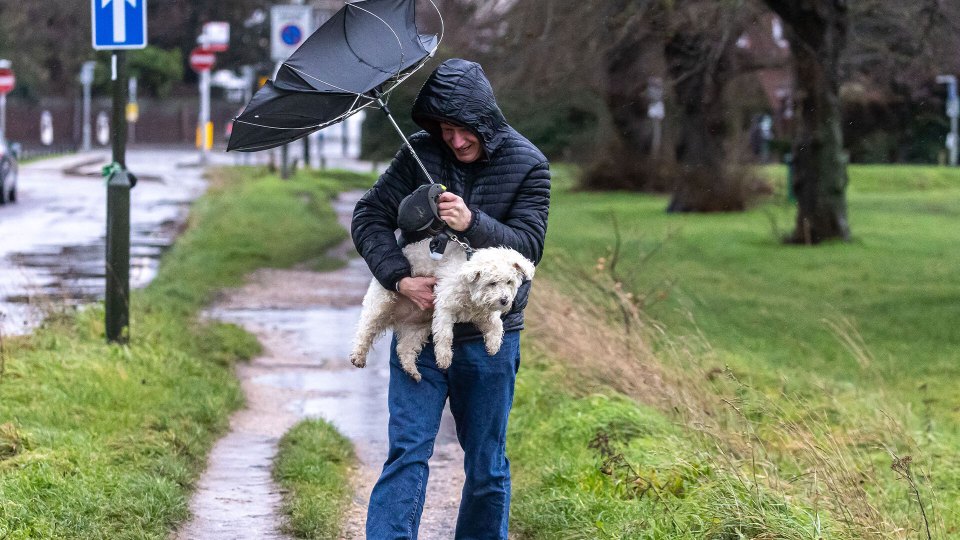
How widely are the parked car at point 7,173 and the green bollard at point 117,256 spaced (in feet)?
54.9

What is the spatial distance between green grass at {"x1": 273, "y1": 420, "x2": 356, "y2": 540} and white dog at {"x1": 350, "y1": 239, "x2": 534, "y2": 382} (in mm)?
1251

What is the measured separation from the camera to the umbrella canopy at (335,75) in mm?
4793

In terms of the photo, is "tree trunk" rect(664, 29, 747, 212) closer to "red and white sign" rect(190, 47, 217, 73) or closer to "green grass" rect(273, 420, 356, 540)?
"red and white sign" rect(190, 47, 217, 73)

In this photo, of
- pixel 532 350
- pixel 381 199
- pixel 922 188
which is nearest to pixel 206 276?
pixel 532 350

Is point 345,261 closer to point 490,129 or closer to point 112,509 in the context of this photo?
point 112,509

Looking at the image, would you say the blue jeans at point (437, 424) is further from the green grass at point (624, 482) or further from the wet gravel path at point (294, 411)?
the wet gravel path at point (294, 411)

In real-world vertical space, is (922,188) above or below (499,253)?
below

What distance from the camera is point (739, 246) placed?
73.5 feet

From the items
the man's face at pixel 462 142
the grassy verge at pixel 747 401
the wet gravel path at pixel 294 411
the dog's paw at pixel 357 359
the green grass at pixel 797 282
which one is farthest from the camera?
the green grass at pixel 797 282

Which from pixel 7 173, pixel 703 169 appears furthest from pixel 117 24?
pixel 703 169

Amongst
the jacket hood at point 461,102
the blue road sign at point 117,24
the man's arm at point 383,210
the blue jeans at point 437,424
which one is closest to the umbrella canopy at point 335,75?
the jacket hood at point 461,102

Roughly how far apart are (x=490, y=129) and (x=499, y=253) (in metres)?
0.44

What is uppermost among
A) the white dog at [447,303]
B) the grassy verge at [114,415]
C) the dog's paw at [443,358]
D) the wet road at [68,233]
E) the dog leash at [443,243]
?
the dog leash at [443,243]

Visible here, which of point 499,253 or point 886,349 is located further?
point 886,349
